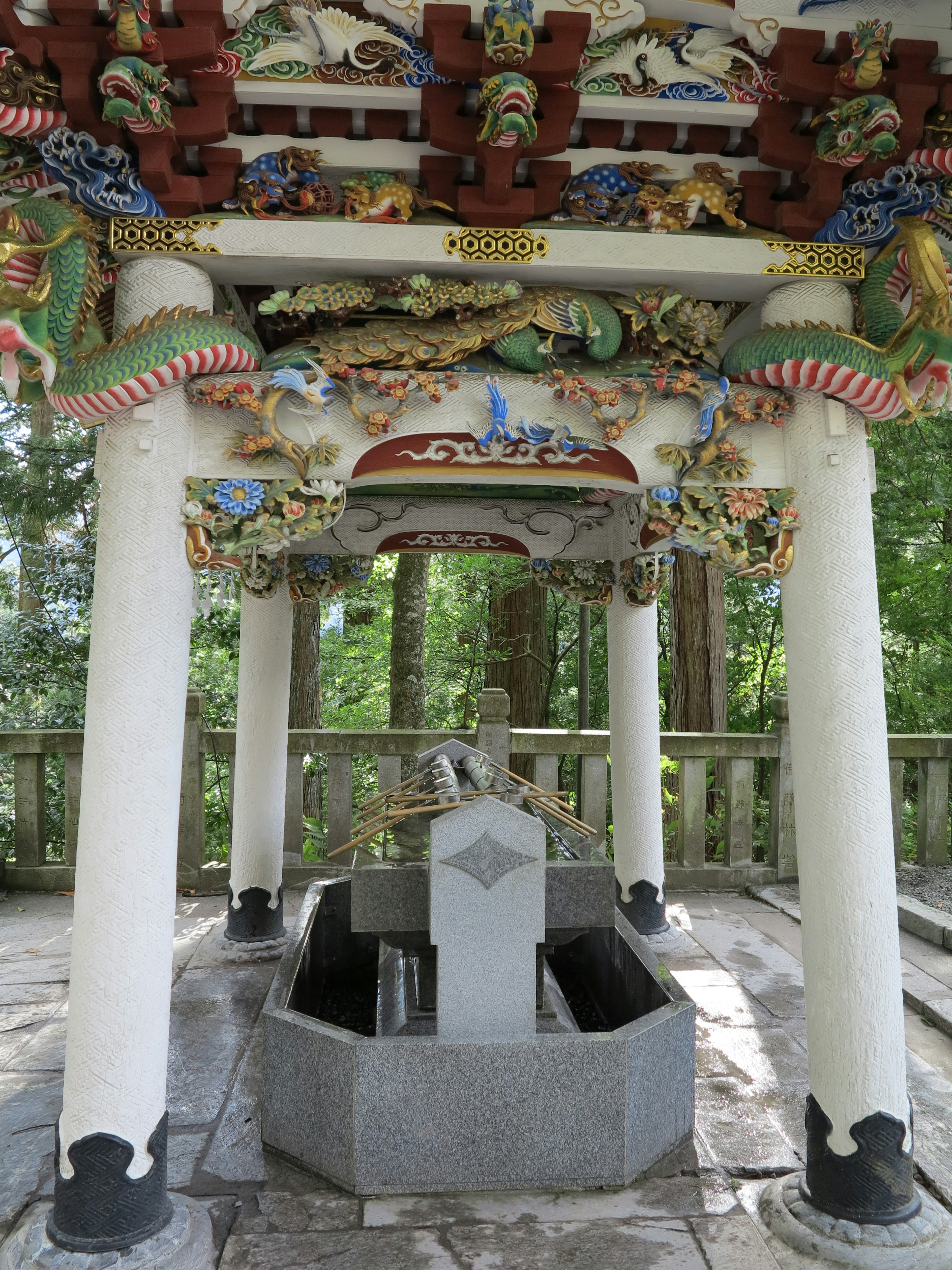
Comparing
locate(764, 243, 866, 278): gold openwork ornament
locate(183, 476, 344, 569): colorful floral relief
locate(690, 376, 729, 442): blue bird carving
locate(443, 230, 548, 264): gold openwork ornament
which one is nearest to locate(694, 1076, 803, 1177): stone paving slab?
locate(690, 376, 729, 442): blue bird carving

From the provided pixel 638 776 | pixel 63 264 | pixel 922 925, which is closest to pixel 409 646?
pixel 638 776

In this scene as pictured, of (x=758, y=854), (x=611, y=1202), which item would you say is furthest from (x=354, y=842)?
(x=758, y=854)

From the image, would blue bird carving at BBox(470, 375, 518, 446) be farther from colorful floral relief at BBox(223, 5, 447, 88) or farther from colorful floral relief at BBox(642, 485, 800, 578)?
colorful floral relief at BBox(223, 5, 447, 88)

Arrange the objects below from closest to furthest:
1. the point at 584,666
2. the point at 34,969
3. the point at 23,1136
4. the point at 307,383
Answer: the point at 307,383 → the point at 23,1136 → the point at 34,969 → the point at 584,666

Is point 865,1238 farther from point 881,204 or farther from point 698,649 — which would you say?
point 698,649

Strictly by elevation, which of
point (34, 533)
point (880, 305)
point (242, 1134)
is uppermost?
point (34, 533)

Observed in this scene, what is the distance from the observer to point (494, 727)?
7.74 m

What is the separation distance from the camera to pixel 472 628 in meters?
15.2

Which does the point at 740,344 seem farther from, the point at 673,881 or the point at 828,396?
the point at 673,881

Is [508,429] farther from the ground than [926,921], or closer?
farther from the ground

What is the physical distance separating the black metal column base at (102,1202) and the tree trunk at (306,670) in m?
7.50

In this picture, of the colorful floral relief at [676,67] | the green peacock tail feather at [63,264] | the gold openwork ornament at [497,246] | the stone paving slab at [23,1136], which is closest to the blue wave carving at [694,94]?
the colorful floral relief at [676,67]

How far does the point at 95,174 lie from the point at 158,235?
27cm

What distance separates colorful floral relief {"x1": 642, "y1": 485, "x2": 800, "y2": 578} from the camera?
11.9 feet
